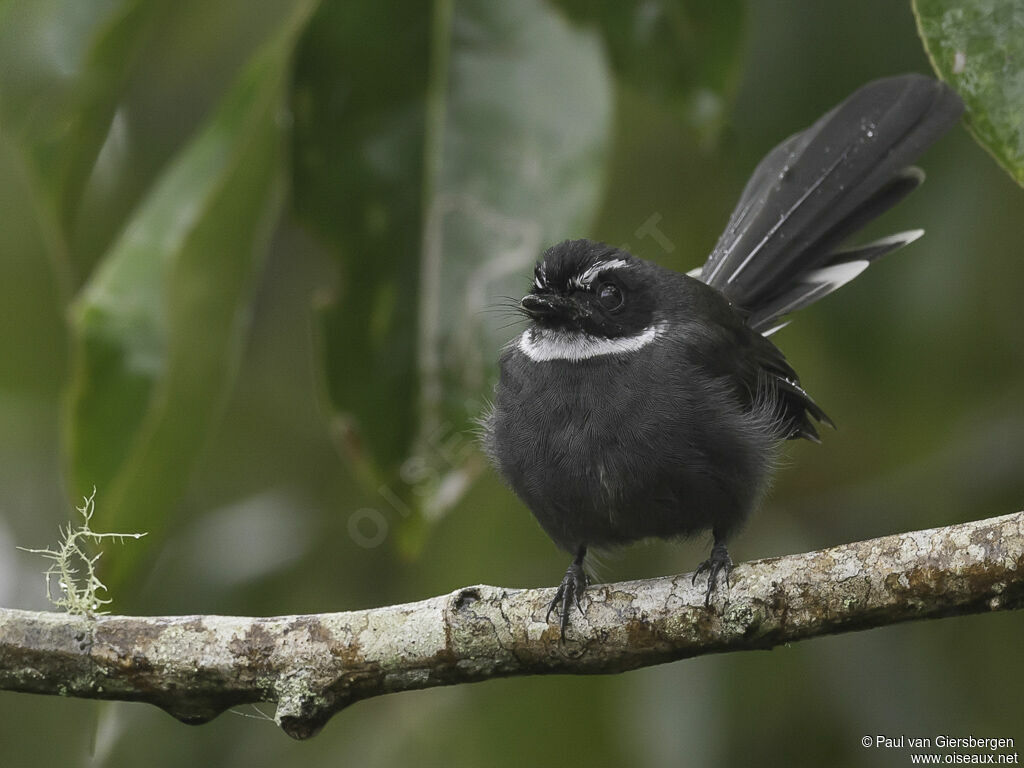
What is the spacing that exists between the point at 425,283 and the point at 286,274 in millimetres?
2331

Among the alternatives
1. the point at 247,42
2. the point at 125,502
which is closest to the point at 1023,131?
the point at 125,502

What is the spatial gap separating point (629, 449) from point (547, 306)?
1.80ft

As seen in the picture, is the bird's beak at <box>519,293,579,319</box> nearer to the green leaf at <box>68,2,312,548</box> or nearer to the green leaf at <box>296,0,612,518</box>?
the green leaf at <box>296,0,612,518</box>

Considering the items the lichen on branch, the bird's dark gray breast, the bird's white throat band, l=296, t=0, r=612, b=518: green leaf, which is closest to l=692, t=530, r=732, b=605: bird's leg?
the bird's dark gray breast

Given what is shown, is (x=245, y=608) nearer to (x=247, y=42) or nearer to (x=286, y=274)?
(x=286, y=274)

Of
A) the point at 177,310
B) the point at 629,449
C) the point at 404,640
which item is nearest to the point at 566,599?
the point at 404,640

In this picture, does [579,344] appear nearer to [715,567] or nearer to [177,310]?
[715,567]

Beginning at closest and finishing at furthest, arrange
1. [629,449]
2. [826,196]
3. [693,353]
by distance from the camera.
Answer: [629,449], [693,353], [826,196]

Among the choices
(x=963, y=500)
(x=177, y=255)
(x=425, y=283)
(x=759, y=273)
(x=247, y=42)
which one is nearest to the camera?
(x=177, y=255)

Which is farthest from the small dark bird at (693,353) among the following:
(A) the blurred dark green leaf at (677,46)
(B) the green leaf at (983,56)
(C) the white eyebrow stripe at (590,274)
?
(B) the green leaf at (983,56)

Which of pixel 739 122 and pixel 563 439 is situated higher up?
pixel 739 122

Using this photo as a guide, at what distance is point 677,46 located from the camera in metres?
3.68

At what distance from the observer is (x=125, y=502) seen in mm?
3414

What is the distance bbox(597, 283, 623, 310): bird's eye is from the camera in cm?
373
